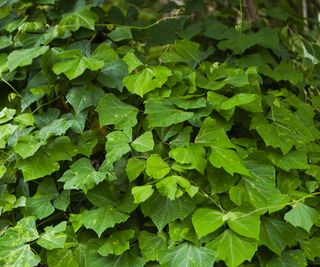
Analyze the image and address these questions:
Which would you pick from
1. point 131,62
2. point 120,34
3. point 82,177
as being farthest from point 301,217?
point 120,34

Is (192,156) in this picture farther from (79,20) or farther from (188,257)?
(79,20)

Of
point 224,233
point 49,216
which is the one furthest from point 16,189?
point 224,233

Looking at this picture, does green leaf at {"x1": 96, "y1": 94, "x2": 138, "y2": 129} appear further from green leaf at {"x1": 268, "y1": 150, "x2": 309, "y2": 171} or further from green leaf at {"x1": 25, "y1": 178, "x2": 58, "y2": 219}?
green leaf at {"x1": 268, "y1": 150, "x2": 309, "y2": 171}

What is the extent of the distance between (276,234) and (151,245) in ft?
1.14

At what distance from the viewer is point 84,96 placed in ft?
4.69

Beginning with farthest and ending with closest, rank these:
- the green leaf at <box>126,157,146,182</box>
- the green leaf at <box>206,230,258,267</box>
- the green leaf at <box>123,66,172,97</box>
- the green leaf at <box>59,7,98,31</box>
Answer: the green leaf at <box>59,7,98,31</box>, the green leaf at <box>123,66,172,97</box>, the green leaf at <box>126,157,146,182</box>, the green leaf at <box>206,230,258,267</box>

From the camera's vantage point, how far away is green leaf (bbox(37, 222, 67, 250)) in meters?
1.20

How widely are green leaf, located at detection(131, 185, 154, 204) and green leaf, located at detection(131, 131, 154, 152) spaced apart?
10 cm

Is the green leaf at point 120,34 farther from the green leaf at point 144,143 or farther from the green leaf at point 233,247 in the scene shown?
the green leaf at point 233,247

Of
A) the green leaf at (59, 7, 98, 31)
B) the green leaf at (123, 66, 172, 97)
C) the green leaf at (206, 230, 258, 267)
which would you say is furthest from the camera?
the green leaf at (59, 7, 98, 31)

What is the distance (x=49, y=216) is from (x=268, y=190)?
Answer: 0.66 meters

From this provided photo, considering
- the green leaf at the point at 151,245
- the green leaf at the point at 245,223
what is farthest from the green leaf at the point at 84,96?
the green leaf at the point at 245,223

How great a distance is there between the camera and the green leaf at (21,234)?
1.22m

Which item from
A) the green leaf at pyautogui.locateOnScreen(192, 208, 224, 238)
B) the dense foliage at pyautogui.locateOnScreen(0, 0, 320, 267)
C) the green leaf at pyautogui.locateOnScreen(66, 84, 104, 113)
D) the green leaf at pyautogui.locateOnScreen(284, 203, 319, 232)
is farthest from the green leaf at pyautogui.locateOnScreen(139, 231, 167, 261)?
the green leaf at pyautogui.locateOnScreen(66, 84, 104, 113)
